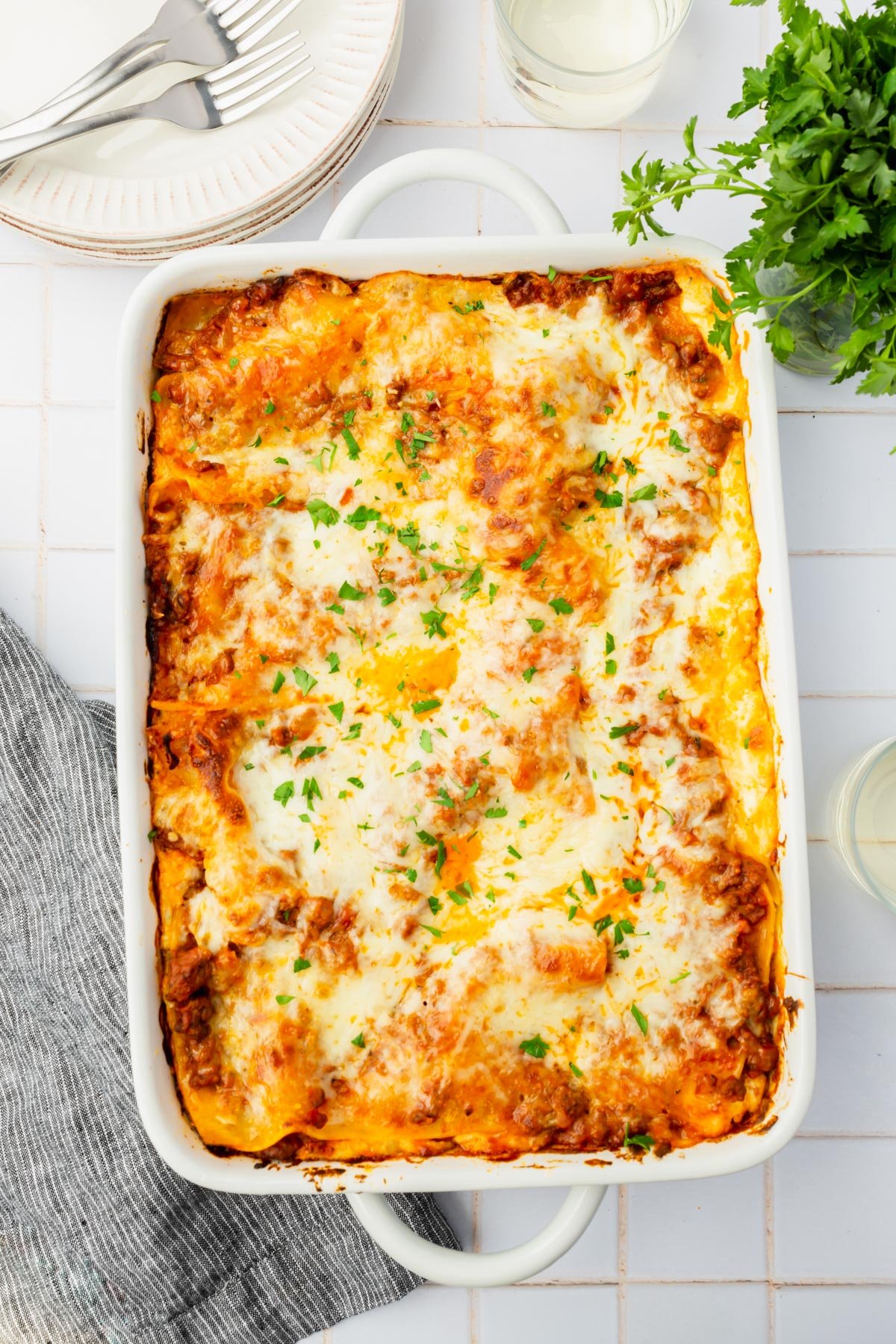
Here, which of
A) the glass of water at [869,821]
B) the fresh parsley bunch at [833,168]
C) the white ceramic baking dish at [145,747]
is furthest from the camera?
the glass of water at [869,821]

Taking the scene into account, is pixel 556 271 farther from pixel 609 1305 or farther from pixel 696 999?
pixel 609 1305

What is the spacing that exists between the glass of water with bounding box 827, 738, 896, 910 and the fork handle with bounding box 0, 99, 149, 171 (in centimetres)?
179

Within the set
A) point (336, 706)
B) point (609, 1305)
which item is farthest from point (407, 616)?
point (609, 1305)

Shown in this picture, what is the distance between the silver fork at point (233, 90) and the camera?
1.99 meters

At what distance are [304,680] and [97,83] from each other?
44.8 inches

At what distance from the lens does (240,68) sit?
6.55ft

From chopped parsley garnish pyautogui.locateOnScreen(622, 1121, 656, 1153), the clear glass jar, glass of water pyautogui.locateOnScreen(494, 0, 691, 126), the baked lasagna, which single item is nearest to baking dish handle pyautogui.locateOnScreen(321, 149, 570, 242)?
the baked lasagna

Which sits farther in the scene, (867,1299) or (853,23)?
(867,1299)

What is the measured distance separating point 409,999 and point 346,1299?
765 millimetres

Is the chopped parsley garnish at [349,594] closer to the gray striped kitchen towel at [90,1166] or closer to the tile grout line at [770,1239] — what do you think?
the gray striped kitchen towel at [90,1166]

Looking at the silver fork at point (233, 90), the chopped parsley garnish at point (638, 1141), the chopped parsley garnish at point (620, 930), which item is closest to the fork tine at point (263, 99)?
the silver fork at point (233, 90)

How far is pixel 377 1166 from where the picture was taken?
1.76 meters

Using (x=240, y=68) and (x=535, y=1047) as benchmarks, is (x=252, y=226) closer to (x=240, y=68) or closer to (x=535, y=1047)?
(x=240, y=68)

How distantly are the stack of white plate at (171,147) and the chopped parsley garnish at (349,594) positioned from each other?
0.71 m
